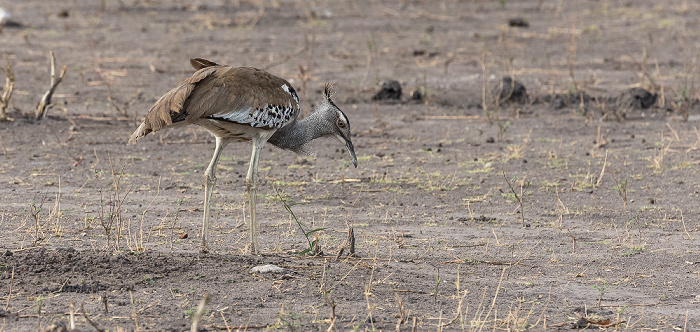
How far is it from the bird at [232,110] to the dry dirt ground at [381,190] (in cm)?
54

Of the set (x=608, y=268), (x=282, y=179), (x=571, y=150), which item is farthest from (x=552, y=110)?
(x=608, y=268)

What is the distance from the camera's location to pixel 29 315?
4.65 m

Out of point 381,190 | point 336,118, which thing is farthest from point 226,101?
point 381,190

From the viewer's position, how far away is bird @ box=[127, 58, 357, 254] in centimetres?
559

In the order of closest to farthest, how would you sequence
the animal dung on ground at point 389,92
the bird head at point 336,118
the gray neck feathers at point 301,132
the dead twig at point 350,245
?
1. the dead twig at point 350,245
2. the gray neck feathers at point 301,132
3. the bird head at point 336,118
4. the animal dung on ground at point 389,92

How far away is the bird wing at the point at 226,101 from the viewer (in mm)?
5562

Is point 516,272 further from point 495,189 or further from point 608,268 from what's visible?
point 495,189

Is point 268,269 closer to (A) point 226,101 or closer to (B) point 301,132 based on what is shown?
(A) point 226,101

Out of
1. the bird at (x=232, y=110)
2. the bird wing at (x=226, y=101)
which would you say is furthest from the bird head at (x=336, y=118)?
the bird wing at (x=226, y=101)

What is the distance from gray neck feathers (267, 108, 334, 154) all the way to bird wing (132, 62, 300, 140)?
0.29 metres

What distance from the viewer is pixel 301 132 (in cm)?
656

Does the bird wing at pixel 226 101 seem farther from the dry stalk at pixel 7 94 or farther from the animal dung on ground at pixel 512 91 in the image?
the animal dung on ground at pixel 512 91

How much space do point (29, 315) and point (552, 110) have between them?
8178 millimetres

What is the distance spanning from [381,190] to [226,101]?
2.65m
